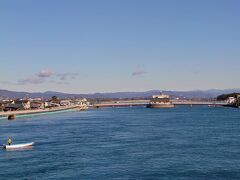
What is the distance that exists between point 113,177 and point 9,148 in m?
29.8

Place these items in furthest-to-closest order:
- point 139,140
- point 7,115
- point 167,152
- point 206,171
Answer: point 7,115 < point 139,140 < point 167,152 < point 206,171

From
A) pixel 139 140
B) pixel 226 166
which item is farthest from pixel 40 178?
pixel 139 140

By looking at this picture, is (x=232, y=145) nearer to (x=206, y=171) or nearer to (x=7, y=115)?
(x=206, y=171)

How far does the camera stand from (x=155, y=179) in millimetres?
46406

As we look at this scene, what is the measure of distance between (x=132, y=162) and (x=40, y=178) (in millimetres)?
12770

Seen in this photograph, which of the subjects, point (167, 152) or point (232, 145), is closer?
point (167, 152)

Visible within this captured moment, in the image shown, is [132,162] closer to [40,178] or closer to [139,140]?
[40,178]

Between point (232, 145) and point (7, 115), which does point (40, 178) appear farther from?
point (7, 115)

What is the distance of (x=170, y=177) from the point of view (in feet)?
156

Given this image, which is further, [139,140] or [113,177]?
[139,140]

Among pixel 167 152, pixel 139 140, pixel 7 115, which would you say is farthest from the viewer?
pixel 7 115

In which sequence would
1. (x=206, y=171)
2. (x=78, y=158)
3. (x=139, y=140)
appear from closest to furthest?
1. (x=206, y=171)
2. (x=78, y=158)
3. (x=139, y=140)

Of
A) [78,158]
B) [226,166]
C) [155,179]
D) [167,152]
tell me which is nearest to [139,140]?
[167,152]

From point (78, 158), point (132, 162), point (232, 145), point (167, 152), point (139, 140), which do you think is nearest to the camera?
point (132, 162)
